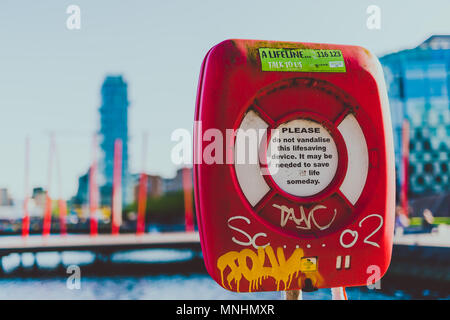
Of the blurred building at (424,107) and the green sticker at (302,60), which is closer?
the green sticker at (302,60)

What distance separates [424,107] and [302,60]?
65.6 ft

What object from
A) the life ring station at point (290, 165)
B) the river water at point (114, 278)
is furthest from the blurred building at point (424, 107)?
the life ring station at point (290, 165)

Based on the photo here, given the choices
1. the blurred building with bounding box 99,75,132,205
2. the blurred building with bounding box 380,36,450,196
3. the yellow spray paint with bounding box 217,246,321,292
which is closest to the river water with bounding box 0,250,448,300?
the blurred building with bounding box 380,36,450,196

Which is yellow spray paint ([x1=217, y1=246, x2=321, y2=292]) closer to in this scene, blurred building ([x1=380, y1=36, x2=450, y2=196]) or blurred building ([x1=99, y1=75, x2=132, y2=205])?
blurred building ([x1=380, y1=36, x2=450, y2=196])

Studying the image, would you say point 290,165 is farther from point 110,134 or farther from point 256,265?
point 110,134

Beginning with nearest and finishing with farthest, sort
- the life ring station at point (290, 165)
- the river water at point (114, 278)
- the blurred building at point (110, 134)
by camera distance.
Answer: the life ring station at point (290, 165)
the river water at point (114, 278)
the blurred building at point (110, 134)

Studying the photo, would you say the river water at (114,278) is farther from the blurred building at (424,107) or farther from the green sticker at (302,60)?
the green sticker at (302,60)

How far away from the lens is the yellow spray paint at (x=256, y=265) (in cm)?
76

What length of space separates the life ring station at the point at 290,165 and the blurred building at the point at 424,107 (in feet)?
54.4

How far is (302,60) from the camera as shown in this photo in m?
0.78

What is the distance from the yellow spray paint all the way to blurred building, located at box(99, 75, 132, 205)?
3419 centimetres

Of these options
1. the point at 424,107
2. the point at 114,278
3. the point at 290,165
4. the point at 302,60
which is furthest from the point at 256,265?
the point at 424,107

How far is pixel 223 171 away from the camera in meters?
0.74
